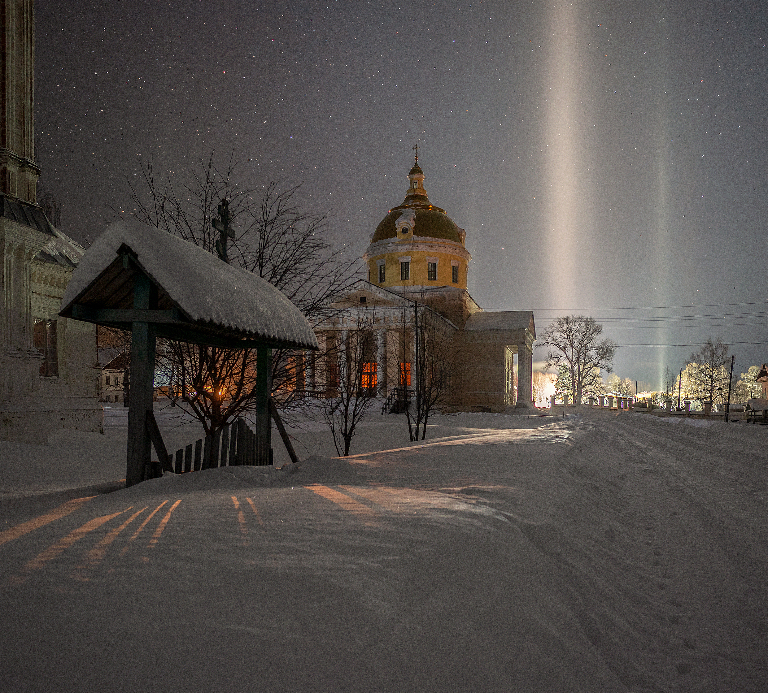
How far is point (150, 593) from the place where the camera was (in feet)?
9.50

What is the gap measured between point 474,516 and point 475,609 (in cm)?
157

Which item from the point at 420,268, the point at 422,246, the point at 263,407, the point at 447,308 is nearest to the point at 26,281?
the point at 263,407

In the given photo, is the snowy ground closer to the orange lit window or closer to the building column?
the orange lit window

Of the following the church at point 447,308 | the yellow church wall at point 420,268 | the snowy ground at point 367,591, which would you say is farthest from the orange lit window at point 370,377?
the yellow church wall at point 420,268

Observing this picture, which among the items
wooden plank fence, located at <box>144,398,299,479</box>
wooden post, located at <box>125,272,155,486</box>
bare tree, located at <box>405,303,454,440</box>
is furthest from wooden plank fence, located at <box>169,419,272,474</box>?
bare tree, located at <box>405,303,454,440</box>

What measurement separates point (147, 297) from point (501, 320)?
39.9 metres

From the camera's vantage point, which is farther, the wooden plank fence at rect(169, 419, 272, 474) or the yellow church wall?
the yellow church wall

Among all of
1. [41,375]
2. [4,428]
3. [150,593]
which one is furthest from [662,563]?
[41,375]

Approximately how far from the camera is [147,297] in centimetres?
651

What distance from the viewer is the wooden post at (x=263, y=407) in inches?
350

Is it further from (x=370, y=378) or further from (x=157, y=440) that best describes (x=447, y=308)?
→ (x=157, y=440)

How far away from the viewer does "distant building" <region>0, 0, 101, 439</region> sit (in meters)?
11.5

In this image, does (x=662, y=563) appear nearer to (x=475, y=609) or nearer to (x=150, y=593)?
(x=475, y=609)

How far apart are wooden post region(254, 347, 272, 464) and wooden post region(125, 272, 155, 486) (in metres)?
2.39
